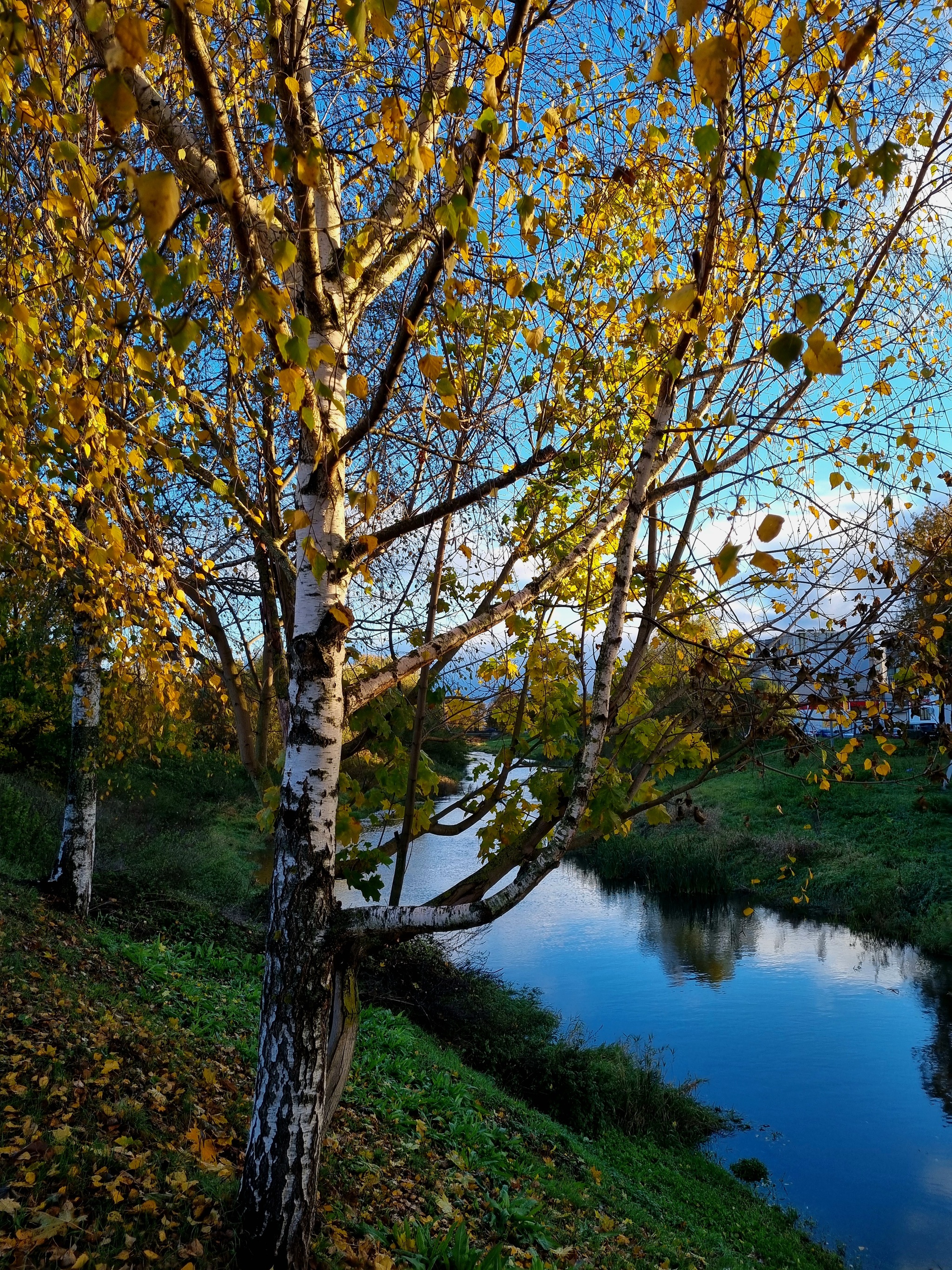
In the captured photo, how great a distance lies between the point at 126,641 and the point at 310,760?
11.6ft

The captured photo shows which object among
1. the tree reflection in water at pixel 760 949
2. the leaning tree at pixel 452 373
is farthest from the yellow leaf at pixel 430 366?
the tree reflection in water at pixel 760 949

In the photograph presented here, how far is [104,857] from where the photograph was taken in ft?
49.7

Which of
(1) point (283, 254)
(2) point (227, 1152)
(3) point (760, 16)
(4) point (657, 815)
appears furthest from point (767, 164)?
(2) point (227, 1152)

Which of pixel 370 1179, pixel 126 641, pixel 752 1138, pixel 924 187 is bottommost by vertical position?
pixel 752 1138

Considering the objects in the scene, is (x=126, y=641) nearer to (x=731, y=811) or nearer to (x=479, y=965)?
(x=479, y=965)

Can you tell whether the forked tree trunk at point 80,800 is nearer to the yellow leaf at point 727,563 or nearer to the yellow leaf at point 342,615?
the yellow leaf at point 342,615

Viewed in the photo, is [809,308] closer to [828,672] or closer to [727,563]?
[727,563]

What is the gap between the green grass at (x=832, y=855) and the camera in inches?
720

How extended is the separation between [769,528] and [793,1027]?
1366 centimetres

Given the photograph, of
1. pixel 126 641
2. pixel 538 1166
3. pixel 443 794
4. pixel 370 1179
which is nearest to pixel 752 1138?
pixel 538 1166

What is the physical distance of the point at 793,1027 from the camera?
13.1m

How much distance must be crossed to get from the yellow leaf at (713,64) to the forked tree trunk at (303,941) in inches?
82.6

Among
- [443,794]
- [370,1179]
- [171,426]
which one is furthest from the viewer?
[443,794]

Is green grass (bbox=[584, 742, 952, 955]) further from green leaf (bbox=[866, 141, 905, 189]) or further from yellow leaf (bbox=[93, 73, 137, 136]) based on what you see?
yellow leaf (bbox=[93, 73, 137, 136])
